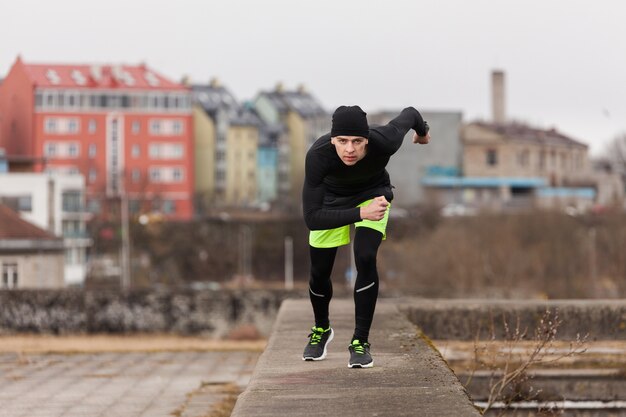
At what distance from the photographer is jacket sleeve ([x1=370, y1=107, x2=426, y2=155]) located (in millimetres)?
9195

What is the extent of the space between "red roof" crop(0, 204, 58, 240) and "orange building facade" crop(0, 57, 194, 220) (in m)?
38.1

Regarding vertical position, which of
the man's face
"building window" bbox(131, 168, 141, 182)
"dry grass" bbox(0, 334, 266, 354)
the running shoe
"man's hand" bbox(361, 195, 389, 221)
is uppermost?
"building window" bbox(131, 168, 141, 182)

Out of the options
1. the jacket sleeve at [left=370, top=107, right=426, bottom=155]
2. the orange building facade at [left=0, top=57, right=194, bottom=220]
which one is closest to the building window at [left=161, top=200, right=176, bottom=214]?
the orange building facade at [left=0, top=57, right=194, bottom=220]

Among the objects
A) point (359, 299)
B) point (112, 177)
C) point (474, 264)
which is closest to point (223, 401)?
point (359, 299)

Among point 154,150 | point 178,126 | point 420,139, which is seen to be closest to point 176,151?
point 154,150

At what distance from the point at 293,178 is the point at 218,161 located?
770 cm

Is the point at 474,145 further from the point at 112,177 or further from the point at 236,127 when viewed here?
the point at 112,177

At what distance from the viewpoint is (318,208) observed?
370 inches

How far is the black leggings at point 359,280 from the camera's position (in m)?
9.38

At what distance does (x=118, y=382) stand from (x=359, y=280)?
9551 millimetres

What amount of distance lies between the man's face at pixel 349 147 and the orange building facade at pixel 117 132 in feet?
Answer: 321

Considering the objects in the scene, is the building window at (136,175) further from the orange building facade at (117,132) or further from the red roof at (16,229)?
the red roof at (16,229)

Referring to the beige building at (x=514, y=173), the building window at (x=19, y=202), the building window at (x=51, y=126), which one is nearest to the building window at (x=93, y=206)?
the building window at (x=51, y=126)

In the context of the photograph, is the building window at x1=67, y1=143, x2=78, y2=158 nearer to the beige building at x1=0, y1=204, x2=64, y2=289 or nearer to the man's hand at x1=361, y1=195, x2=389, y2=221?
the beige building at x1=0, y1=204, x2=64, y2=289
